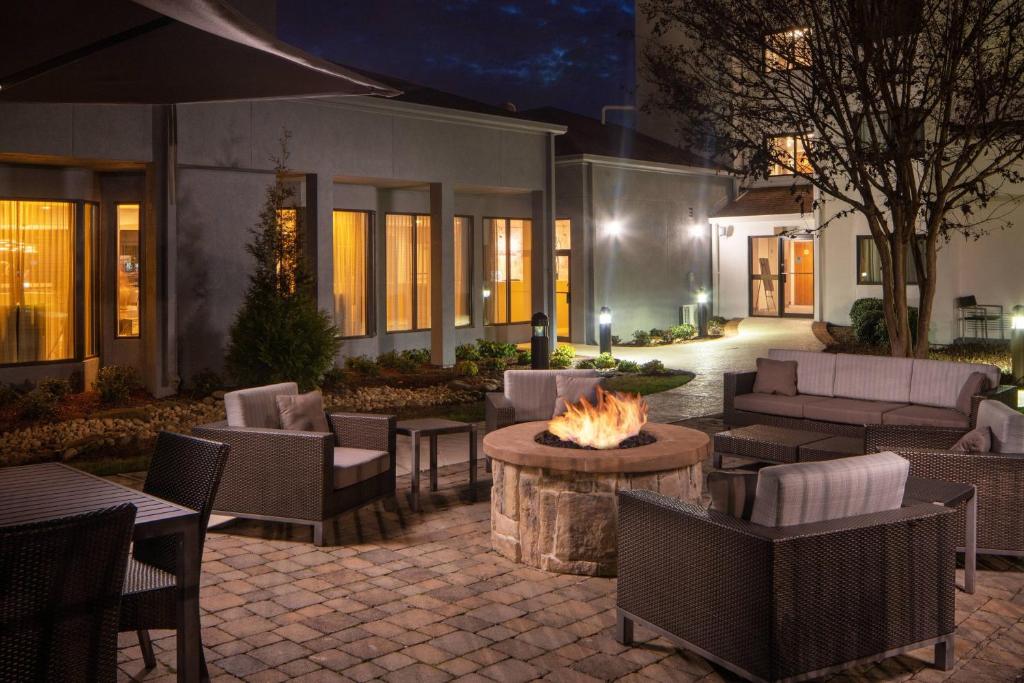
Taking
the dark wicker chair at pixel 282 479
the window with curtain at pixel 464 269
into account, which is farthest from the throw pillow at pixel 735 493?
the window with curtain at pixel 464 269

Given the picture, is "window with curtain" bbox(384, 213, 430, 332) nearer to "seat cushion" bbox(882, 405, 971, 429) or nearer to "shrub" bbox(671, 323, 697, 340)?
"shrub" bbox(671, 323, 697, 340)

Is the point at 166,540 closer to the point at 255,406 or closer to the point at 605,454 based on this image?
the point at 605,454

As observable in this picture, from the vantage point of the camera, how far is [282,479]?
6.70 meters

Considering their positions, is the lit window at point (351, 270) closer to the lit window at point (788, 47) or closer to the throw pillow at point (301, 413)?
the lit window at point (788, 47)

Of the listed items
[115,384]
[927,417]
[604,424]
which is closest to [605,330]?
[115,384]

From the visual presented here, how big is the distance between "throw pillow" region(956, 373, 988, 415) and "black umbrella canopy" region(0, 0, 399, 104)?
6117 mm

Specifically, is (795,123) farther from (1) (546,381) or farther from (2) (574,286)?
(2) (574,286)

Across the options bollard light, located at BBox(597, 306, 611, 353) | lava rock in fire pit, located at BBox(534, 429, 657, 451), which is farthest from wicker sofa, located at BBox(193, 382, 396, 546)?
bollard light, located at BBox(597, 306, 611, 353)

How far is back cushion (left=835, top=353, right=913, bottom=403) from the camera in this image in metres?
9.65

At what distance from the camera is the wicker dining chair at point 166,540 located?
13.3 ft

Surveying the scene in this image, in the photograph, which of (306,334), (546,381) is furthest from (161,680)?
(306,334)

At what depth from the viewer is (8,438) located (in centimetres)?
1023

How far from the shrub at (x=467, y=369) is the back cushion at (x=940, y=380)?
23.8 ft

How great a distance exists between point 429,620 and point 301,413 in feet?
8.54
